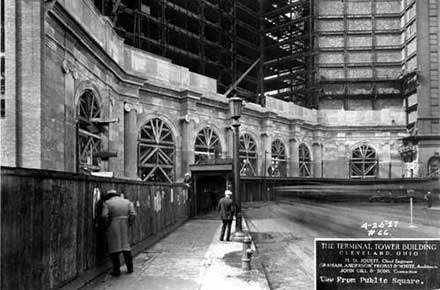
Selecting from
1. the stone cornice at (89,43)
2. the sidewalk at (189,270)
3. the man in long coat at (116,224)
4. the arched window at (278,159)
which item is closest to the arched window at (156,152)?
the stone cornice at (89,43)

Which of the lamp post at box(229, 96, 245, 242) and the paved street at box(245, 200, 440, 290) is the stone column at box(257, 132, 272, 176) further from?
the lamp post at box(229, 96, 245, 242)

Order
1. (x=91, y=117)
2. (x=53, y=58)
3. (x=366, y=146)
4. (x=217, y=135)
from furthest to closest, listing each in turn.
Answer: (x=366, y=146)
(x=217, y=135)
(x=91, y=117)
(x=53, y=58)

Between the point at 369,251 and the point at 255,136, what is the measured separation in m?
32.7

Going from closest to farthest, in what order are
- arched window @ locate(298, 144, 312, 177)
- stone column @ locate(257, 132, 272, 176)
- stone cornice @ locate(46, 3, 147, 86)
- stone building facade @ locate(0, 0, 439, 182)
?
stone building facade @ locate(0, 0, 439, 182) → stone cornice @ locate(46, 3, 147, 86) → stone column @ locate(257, 132, 272, 176) → arched window @ locate(298, 144, 312, 177)

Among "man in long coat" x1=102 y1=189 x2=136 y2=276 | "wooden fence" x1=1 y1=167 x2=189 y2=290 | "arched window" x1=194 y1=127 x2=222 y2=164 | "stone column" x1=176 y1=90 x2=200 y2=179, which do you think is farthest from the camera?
"arched window" x1=194 y1=127 x2=222 y2=164

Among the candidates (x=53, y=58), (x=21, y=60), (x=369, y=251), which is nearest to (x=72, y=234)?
(x=369, y=251)

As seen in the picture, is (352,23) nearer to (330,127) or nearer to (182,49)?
(330,127)

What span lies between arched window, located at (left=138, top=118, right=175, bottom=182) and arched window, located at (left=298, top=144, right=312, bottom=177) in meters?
17.7

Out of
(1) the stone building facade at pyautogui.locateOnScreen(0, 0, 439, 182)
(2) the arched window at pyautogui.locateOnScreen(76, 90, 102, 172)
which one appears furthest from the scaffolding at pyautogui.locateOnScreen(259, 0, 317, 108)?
(2) the arched window at pyautogui.locateOnScreen(76, 90, 102, 172)

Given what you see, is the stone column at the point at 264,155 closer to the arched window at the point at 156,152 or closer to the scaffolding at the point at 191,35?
the scaffolding at the point at 191,35

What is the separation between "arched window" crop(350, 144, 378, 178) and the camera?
4331 centimetres

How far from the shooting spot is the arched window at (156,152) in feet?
89.5

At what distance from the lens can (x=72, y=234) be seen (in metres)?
6.62
